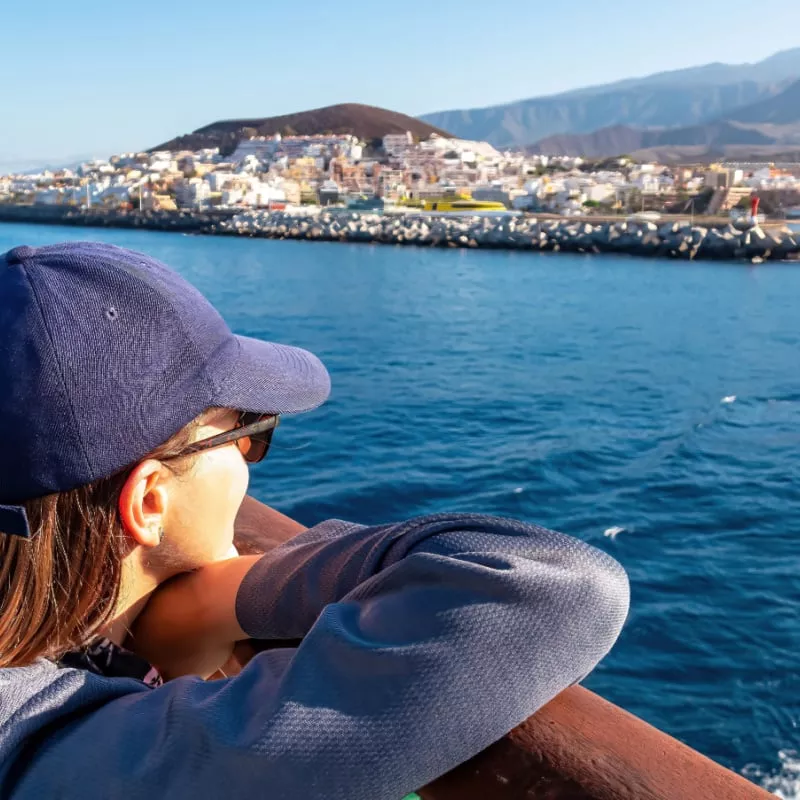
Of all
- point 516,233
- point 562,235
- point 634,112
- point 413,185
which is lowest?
point 562,235

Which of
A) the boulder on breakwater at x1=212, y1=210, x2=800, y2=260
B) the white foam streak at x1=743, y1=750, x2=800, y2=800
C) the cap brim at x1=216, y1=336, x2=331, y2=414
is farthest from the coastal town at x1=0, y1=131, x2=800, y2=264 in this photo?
the cap brim at x1=216, y1=336, x2=331, y2=414

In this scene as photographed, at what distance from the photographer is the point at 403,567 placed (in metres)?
0.42

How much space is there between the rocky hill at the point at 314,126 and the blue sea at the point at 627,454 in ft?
213

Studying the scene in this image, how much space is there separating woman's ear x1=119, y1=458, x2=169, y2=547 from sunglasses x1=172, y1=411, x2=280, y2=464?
0.07 feet

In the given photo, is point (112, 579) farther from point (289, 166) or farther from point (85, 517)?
point (289, 166)

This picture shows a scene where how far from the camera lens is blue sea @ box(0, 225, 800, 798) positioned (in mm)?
2975

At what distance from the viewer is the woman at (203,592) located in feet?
1.25

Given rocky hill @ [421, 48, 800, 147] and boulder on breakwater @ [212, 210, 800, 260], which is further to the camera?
rocky hill @ [421, 48, 800, 147]

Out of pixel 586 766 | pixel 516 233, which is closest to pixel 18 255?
pixel 586 766

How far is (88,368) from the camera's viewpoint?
463 millimetres

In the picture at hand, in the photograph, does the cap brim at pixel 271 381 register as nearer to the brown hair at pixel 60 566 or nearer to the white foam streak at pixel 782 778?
the brown hair at pixel 60 566

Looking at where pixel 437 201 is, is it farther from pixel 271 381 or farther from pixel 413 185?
pixel 271 381

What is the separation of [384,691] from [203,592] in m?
0.25

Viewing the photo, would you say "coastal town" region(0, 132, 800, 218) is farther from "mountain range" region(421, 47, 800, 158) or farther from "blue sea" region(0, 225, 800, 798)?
"mountain range" region(421, 47, 800, 158)
